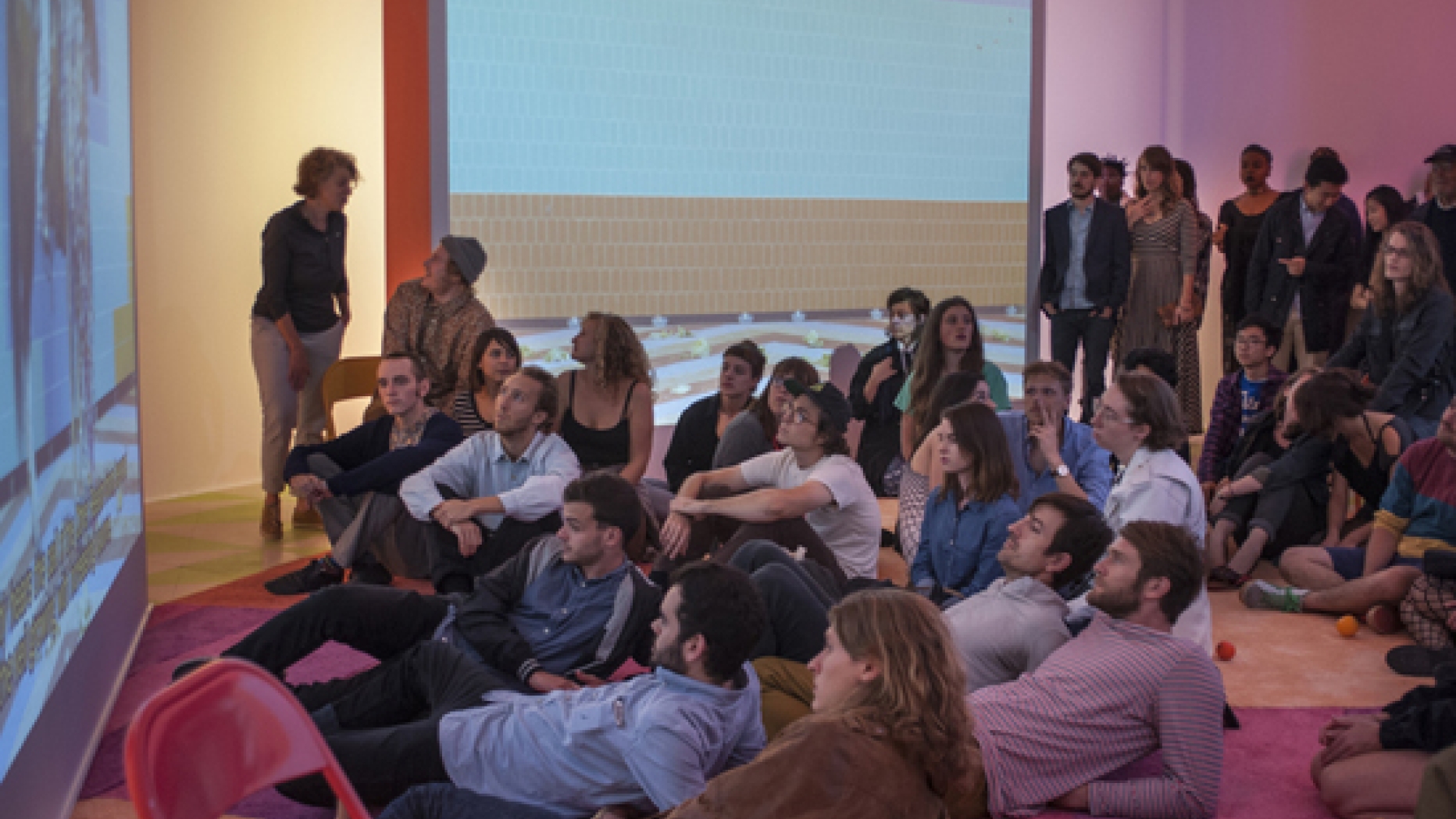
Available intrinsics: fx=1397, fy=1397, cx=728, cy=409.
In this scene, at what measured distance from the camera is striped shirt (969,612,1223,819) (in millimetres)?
3025

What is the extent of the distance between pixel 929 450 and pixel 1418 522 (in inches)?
66.0

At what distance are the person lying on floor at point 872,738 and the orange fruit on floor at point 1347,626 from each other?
9.80 feet

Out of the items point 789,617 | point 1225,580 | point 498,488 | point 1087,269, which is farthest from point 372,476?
point 1087,269

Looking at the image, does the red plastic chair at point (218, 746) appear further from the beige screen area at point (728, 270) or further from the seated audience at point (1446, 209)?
the seated audience at point (1446, 209)

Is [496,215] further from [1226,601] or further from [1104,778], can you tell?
[1104,778]

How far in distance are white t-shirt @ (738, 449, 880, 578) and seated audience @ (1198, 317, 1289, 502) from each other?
241 centimetres

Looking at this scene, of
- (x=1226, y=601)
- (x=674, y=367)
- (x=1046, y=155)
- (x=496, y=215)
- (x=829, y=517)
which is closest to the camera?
(x=829, y=517)

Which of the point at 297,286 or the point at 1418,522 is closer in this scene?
the point at 1418,522

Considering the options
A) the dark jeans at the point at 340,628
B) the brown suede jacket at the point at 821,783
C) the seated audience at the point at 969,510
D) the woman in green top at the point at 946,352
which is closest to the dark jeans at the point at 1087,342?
the woman in green top at the point at 946,352

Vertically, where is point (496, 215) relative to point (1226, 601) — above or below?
above

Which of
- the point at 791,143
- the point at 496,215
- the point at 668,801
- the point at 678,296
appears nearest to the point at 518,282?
the point at 496,215

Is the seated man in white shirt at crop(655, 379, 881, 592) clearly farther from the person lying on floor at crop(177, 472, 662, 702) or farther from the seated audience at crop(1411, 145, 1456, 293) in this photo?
the seated audience at crop(1411, 145, 1456, 293)

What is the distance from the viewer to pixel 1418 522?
15.6 ft

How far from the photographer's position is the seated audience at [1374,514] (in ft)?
15.5
